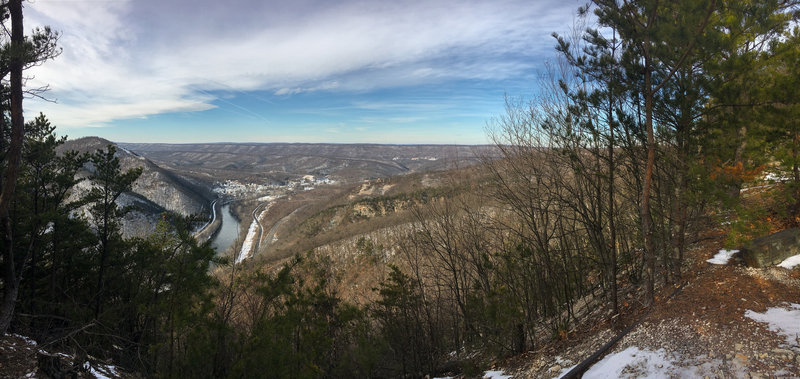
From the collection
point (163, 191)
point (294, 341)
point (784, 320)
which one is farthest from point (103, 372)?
point (163, 191)

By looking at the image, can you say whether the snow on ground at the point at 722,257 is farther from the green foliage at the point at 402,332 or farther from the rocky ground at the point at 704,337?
the green foliage at the point at 402,332

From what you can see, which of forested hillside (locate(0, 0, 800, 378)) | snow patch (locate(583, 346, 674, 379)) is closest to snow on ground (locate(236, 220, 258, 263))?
forested hillside (locate(0, 0, 800, 378))

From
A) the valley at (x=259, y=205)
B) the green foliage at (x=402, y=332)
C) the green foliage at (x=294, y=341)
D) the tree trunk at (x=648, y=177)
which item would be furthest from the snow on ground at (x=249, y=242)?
the tree trunk at (x=648, y=177)

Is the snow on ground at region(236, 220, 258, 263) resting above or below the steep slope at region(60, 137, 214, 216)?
below

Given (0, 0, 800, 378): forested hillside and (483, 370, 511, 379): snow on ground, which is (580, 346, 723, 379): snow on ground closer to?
(0, 0, 800, 378): forested hillside

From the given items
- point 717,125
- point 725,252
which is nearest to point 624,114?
point 717,125

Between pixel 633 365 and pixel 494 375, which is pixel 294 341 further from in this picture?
pixel 633 365
